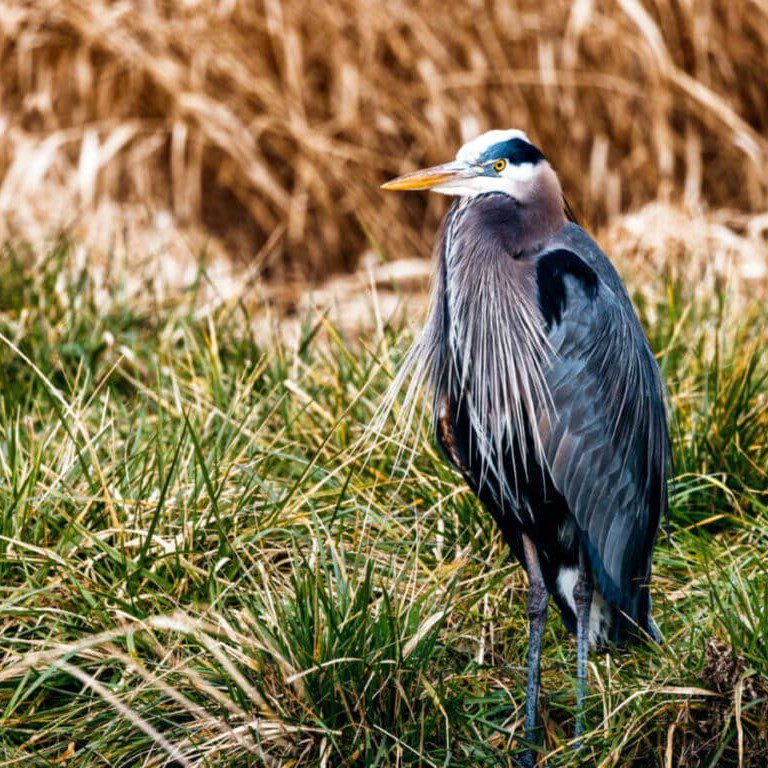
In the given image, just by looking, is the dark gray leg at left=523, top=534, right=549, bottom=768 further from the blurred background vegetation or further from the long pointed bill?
the long pointed bill

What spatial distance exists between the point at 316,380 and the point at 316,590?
1.27 m

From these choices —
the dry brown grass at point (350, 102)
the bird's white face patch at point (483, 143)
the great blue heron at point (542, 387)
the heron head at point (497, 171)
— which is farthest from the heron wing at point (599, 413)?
the dry brown grass at point (350, 102)

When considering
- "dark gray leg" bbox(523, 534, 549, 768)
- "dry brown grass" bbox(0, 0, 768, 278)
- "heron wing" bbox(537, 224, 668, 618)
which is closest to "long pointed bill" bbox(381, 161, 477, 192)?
"heron wing" bbox(537, 224, 668, 618)

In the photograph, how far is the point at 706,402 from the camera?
341 centimetres

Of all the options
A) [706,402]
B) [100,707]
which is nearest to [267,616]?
[100,707]

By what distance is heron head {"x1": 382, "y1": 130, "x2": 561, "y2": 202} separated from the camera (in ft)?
9.04

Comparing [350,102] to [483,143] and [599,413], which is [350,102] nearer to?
[483,143]

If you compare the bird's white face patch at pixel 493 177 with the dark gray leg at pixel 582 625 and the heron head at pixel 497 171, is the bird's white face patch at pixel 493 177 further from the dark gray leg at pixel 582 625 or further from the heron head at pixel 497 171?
the dark gray leg at pixel 582 625

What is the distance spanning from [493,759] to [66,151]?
4.59 metres

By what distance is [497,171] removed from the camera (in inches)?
110

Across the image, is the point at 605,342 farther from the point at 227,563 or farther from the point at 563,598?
the point at 227,563

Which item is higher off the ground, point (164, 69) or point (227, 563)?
point (164, 69)

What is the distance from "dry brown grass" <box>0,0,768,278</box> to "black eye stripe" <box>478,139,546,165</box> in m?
3.07

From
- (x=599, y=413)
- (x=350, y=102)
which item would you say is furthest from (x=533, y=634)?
(x=350, y=102)
